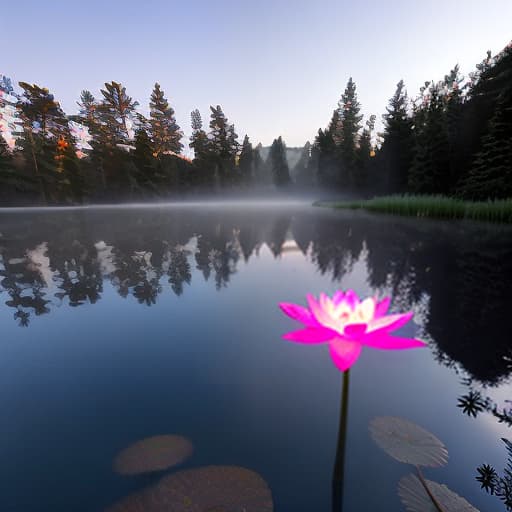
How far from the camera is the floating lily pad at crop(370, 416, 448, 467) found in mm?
1324

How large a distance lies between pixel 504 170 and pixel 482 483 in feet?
69.0

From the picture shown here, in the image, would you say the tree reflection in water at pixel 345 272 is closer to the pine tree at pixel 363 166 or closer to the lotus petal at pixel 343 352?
the lotus petal at pixel 343 352

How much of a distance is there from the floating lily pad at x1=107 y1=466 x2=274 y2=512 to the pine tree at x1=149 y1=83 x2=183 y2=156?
155ft

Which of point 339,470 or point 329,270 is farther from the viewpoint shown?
point 329,270

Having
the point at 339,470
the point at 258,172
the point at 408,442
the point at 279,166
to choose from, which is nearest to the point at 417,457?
the point at 408,442

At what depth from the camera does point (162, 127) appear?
43750mm

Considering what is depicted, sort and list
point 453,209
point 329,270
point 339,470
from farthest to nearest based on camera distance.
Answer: point 453,209
point 329,270
point 339,470

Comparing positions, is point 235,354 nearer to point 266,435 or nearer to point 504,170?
point 266,435

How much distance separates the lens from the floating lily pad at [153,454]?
1.29 metres

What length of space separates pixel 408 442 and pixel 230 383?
3.71 ft

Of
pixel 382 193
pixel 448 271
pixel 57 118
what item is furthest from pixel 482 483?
pixel 57 118

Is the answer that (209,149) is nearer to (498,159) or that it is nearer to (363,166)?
(363,166)

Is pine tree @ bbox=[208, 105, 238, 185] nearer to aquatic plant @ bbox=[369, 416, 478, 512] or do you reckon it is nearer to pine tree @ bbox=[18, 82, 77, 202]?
pine tree @ bbox=[18, 82, 77, 202]

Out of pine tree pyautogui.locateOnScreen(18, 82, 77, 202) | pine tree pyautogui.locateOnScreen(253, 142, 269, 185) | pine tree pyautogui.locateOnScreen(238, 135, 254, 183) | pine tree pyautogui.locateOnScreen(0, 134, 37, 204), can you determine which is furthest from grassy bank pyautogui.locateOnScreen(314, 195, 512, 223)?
pine tree pyautogui.locateOnScreen(253, 142, 269, 185)
